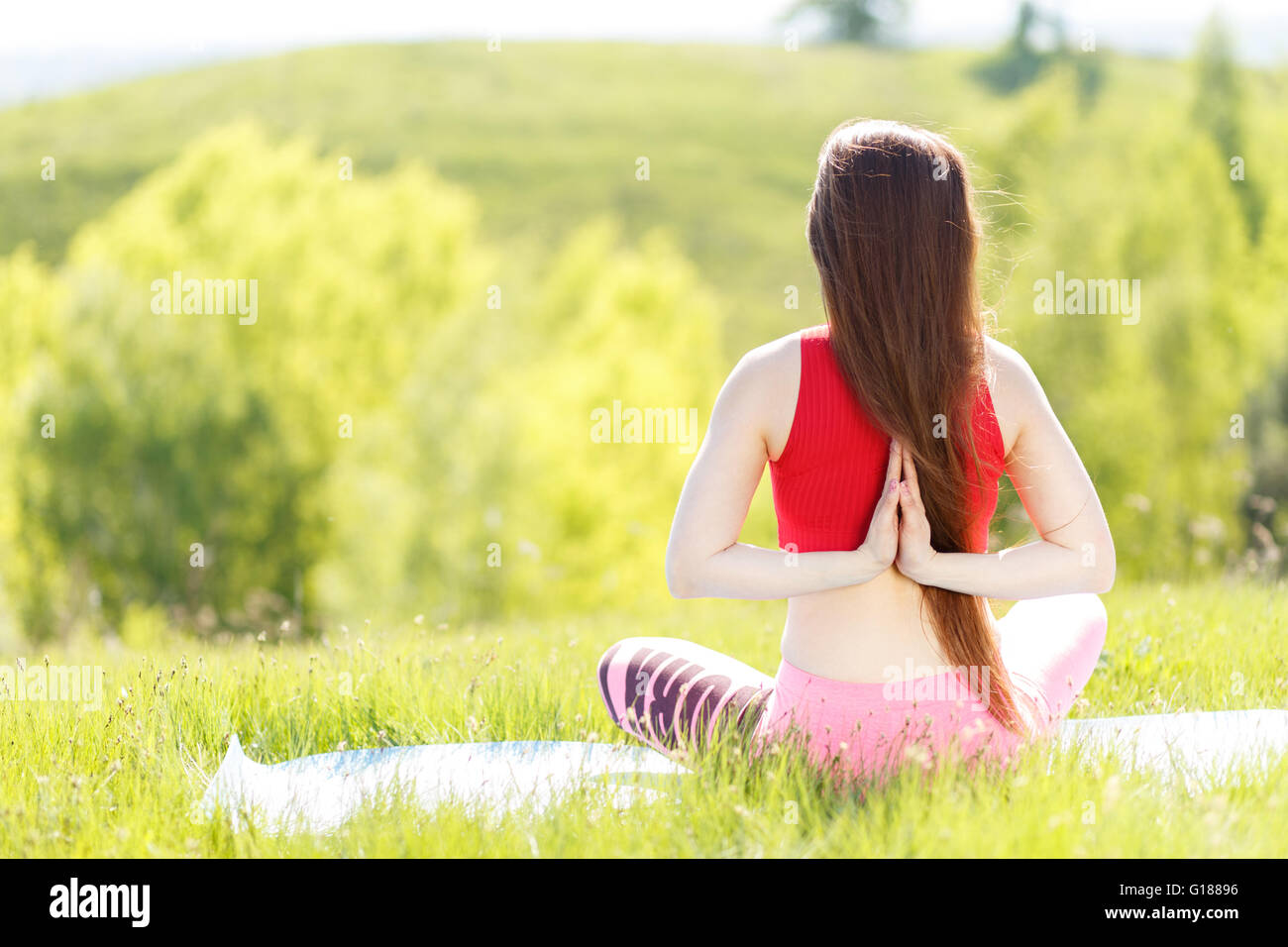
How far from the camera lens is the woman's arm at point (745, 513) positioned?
2922mm

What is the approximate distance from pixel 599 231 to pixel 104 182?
4326cm

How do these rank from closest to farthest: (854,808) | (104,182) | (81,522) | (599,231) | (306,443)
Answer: (854,808), (81,522), (306,443), (599,231), (104,182)

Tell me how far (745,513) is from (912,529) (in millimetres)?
502

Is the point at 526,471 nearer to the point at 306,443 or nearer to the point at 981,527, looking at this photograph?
the point at 306,443

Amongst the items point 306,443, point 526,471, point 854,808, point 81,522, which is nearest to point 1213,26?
point 526,471

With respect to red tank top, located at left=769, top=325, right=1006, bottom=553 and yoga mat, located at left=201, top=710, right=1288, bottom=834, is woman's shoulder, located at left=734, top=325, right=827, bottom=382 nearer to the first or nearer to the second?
red tank top, located at left=769, top=325, right=1006, bottom=553

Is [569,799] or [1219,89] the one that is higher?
[1219,89]

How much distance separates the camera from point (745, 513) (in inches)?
115

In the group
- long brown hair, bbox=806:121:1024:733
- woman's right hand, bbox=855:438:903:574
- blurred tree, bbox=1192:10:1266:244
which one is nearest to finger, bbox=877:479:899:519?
woman's right hand, bbox=855:438:903:574

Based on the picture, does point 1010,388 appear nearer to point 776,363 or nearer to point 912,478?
point 912,478

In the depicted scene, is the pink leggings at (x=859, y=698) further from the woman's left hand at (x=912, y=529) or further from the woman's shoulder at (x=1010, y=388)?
the woman's shoulder at (x=1010, y=388)

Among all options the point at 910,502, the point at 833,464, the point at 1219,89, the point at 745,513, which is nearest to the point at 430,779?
the point at 745,513
